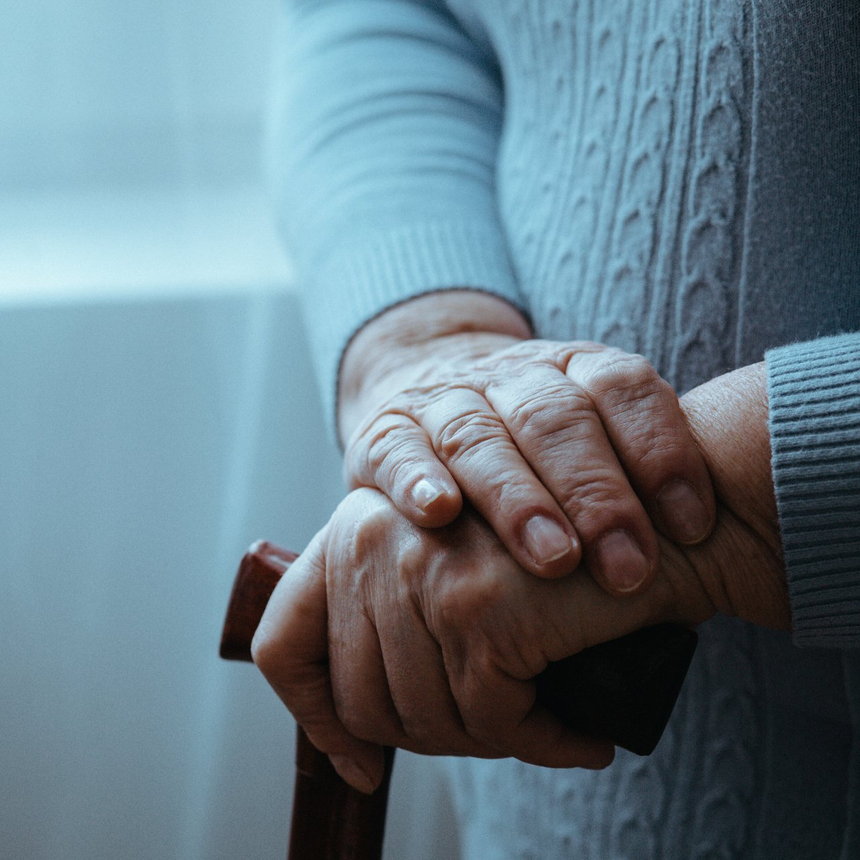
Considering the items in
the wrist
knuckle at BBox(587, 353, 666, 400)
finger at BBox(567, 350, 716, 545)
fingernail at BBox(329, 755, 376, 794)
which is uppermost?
the wrist

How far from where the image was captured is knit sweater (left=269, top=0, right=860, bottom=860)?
0.49 m

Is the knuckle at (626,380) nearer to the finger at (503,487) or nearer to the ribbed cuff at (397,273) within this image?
the finger at (503,487)

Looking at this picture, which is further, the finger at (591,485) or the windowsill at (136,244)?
the windowsill at (136,244)

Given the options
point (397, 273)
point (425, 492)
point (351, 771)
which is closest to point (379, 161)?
point (397, 273)

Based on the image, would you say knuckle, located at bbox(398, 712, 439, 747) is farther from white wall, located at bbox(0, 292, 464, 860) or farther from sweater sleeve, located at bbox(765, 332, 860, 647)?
white wall, located at bbox(0, 292, 464, 860)

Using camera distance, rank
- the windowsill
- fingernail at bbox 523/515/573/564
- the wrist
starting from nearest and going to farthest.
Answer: fingernail at bbox 523/515/573/564 < the wrist < the windowsill

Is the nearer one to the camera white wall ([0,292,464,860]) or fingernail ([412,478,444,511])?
fingernail ([412,478,444,511])

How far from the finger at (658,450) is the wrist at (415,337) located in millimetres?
177

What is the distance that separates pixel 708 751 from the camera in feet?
1.93

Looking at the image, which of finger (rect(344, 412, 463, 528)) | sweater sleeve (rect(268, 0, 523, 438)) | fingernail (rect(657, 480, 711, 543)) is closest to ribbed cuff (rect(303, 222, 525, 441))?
sweater sleeve (rect(268, 0, 523, 438))

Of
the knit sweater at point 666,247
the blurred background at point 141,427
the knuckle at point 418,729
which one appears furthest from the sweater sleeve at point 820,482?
the blurred background at point 141,427

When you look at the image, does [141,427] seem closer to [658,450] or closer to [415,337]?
[415,337]

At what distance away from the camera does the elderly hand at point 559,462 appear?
0.41 meters

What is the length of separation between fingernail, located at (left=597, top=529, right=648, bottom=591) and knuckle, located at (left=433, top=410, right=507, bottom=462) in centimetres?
8
